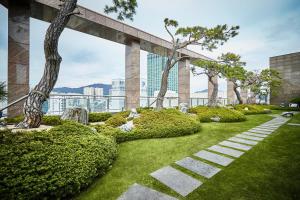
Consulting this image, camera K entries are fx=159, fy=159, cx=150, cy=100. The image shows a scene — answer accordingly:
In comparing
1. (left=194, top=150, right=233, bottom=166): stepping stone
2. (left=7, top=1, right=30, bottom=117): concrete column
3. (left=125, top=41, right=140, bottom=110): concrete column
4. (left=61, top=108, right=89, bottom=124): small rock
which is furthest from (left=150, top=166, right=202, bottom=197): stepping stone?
(left=125, top=41, right=140, bottom=110): concrete column

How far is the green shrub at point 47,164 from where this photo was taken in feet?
6.21

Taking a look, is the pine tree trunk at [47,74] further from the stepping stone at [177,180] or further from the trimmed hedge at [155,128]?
the stepping stone at [177,180]

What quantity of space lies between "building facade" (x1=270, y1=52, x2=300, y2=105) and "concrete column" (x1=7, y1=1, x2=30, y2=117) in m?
28.1

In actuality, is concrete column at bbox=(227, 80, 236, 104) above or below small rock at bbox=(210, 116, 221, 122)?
above

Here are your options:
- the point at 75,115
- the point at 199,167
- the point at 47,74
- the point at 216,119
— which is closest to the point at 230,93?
the point at 216,119

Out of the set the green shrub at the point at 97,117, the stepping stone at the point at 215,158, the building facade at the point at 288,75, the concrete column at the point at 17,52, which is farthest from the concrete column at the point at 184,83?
the building facade at the point at 288,75

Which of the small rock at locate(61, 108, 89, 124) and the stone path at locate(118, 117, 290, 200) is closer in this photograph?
the stone path at locate(118, 117, 290, 200)

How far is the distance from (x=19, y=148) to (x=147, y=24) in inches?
438

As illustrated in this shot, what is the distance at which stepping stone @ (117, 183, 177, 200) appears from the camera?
2201 millimetres

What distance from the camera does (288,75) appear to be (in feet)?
70.8

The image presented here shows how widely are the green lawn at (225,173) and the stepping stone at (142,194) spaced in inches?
3.5

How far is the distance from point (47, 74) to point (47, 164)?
305cm

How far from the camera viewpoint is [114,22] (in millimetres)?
9633

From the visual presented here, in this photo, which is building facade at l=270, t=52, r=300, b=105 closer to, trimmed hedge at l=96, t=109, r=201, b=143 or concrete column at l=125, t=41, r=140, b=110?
concrete column at l=125, t=41, r=140, b=110
